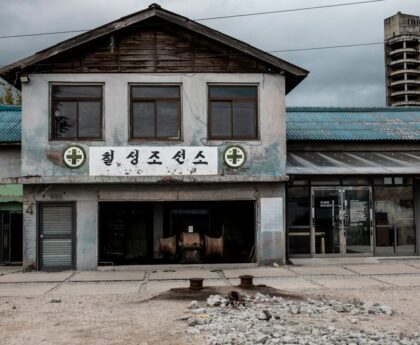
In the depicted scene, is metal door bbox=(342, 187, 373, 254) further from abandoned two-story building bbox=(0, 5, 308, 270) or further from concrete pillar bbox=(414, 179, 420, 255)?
abandoned two-story building bbox=(0, 5, 308, 270)

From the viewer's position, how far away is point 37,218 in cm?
1647

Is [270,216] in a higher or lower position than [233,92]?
lower

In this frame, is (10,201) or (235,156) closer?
(235,156)

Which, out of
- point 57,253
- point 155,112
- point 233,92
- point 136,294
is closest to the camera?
point 136,294

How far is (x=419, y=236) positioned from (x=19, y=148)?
44.3 ft

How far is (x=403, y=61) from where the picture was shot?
7356 centimetres

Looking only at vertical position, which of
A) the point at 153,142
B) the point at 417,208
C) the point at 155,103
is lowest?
the point at 417,208

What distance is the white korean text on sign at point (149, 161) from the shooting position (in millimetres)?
16422

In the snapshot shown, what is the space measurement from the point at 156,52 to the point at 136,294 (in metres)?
7.82

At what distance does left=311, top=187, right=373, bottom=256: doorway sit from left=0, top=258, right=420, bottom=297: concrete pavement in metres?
0.88

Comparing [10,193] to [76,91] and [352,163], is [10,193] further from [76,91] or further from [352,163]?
[352,163]

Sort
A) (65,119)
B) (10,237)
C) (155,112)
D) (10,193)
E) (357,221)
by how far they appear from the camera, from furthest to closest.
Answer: (10,237) < (357,221) < (10,193) < (155,112) < (65,119)

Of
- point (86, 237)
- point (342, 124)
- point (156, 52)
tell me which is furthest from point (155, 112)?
point (342, 124)

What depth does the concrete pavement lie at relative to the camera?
13016 millimetres
